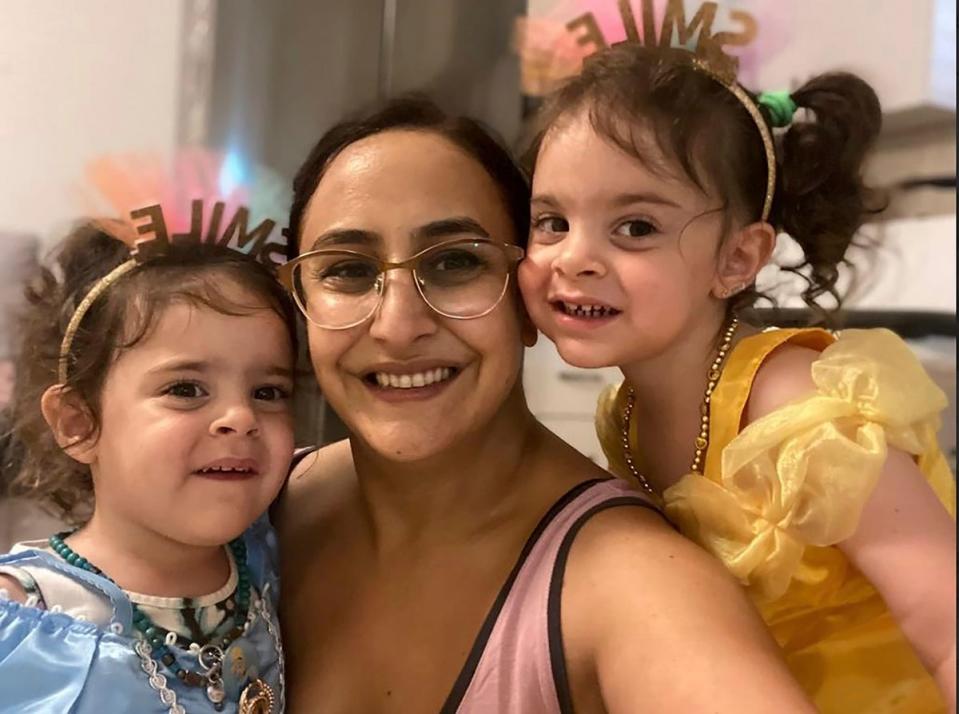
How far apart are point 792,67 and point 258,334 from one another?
0.95 meters

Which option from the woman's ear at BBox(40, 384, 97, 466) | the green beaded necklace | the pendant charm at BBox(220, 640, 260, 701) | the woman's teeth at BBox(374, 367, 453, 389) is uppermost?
the woman's teeth at BBox(374, 367, 453, 389)

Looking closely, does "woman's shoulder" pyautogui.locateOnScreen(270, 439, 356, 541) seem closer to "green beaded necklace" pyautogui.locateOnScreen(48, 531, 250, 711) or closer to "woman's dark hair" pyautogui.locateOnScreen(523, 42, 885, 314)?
"green beaded necklace" pyautogui.locateOnScreen(48, 531, 250, 711)

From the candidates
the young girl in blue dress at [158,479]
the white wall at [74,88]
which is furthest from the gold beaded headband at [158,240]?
the white wall at [74,88]

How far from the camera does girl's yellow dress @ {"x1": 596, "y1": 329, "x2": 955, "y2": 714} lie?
0.86 meters

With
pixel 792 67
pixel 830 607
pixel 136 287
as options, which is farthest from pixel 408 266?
pixel 792 67

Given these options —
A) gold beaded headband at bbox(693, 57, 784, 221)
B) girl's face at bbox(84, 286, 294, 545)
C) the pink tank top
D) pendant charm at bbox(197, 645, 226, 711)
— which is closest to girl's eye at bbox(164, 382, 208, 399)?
girl's face at bbox(84, 286, 294, 545)

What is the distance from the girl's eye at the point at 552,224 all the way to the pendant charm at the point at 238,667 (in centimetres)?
48

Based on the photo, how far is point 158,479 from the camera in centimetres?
95

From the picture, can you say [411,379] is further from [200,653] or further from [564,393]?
[564,393]

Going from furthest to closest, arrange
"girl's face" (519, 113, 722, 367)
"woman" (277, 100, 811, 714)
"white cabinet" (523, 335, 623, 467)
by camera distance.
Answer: "white cabinet" (523, 335, 623, 467) < "girl's face" (519, 113, 722, 367) < "woman" (277, 100, 811, 714)

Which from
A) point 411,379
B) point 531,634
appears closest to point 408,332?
point 411,379

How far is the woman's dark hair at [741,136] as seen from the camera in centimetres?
94

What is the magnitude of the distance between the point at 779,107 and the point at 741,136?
0.06 meters

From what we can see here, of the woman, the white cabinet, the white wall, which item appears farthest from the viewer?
the white cabinet
